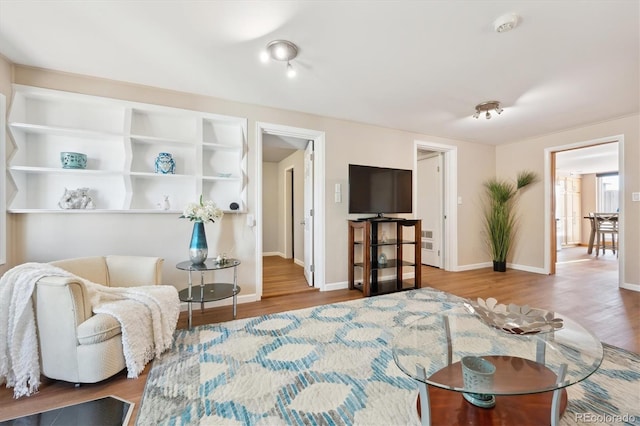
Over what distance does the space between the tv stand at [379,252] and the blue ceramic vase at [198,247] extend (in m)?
1.94

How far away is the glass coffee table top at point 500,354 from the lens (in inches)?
46.7

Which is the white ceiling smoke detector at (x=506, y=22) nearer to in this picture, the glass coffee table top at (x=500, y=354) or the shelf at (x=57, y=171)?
the glass coffee table top at (x=500, y=354)

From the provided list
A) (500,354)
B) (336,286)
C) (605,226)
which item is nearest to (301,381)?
(500,354)

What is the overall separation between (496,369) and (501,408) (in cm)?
17

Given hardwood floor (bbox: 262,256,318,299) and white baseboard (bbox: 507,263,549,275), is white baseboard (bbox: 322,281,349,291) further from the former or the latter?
white baseboard (bbox: 507,263,549,275)

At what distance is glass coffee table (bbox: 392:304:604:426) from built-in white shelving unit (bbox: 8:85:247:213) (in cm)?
242

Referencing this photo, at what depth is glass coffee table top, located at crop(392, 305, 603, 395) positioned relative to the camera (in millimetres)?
Answer: 1186

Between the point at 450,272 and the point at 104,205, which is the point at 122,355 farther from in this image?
the point at 450,272

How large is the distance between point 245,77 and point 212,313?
2.40 meters

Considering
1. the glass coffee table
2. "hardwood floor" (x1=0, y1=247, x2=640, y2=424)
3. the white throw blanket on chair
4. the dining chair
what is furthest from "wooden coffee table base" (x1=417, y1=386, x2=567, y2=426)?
the dining chair

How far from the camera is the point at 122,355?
5.90 feet

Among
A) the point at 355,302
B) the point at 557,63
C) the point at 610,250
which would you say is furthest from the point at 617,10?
the point at 610,250

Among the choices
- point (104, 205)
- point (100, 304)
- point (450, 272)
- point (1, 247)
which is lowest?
point (450, 272)

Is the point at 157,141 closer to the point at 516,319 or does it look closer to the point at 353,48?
the point at 353,48
